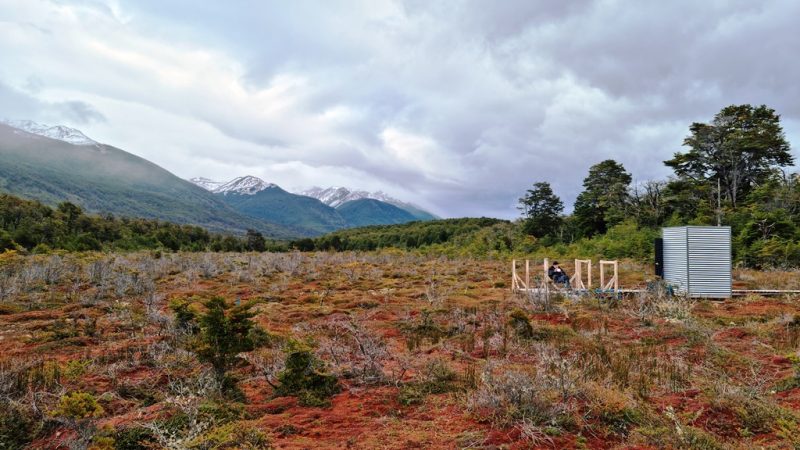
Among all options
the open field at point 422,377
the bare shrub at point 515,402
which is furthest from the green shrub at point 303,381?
the bare shrub at point 515,402

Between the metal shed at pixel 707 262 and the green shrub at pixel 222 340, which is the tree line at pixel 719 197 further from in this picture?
the green shrub at pixel 222 340

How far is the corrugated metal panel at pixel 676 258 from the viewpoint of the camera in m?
12.7

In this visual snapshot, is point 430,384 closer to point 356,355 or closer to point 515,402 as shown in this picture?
point 515,402

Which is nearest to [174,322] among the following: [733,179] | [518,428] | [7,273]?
[518,428]

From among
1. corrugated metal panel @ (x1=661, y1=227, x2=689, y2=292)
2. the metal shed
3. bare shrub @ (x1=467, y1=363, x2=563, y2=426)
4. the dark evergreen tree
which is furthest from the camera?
the dark evergreen tree

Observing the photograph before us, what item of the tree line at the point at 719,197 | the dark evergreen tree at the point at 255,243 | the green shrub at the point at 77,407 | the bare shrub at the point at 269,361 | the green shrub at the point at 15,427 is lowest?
the green shrub at the point at 15,427

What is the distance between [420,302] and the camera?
12.4 metres

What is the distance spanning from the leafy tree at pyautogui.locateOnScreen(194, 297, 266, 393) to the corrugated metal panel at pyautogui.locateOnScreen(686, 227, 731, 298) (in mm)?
12612

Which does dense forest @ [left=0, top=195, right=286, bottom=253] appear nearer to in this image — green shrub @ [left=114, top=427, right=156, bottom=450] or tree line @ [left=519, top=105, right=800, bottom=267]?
green shrub @ [left=114, top=427, right=156, bottom=450]

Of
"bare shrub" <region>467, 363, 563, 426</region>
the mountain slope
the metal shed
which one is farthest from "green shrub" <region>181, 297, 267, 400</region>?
the mountain slope

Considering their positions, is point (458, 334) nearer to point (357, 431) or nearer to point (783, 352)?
point (357, 431)

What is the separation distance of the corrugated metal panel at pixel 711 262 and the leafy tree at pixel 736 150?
19.0 m

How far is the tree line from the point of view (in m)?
22.2

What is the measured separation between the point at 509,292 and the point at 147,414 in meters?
11.5
